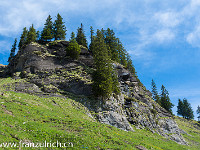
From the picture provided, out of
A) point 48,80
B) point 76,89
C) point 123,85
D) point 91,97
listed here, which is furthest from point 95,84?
point 123,85

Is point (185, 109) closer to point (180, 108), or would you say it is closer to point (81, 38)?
point (180, 108)

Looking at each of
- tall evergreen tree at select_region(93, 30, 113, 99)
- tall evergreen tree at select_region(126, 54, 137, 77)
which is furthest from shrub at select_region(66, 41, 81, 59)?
tall evergreen tree at select_region(126, 54, 137, 77)

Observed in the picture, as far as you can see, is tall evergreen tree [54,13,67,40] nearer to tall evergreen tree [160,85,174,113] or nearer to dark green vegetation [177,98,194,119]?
tall evergreen tree [160,85,174,113]

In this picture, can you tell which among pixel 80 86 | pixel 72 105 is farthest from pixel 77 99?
pixel 80 86

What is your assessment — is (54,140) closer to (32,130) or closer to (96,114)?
(32,130)

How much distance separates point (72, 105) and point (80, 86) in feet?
25.7

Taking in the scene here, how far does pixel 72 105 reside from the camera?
30.6 m

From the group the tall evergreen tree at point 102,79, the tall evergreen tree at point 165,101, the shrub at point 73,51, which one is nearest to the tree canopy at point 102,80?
the tall evergreen tree at point 102,79

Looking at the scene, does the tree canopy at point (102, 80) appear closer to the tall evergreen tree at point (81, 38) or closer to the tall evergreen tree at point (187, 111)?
the tall evergreen tree at point (81, 38)

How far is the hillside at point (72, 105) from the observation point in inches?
590

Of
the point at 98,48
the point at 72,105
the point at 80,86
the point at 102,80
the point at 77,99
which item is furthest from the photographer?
the point at 98,48

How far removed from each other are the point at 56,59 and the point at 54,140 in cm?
3784

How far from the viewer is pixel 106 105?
3447 cm

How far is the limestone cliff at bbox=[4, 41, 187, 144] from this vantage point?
32.9 m
